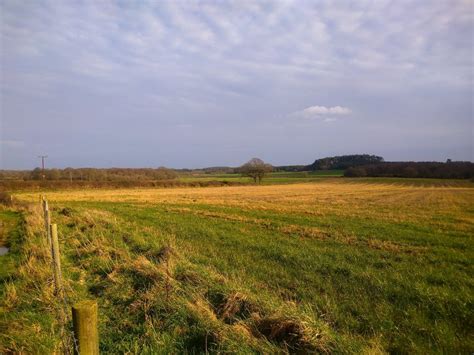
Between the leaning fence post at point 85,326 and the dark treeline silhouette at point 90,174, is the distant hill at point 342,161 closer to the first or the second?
the dark treeline silhouette at point 90,174

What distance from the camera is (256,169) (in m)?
104

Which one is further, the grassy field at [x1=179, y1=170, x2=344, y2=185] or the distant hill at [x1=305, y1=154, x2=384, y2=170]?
the distant hill at [x1=305, y1=154, x2=384, y2=170]

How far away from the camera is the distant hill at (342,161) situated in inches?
6491

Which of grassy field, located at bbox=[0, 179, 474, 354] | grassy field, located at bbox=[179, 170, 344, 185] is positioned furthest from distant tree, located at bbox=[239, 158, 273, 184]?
grassy field, located at bbox=[0, 179, 474, 354]

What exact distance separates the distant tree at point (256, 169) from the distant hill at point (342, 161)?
67369mm

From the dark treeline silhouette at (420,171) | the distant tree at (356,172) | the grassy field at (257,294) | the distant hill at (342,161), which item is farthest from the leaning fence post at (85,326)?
the distant hill at (342,161)

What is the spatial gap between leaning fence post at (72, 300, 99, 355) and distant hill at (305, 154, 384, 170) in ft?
538

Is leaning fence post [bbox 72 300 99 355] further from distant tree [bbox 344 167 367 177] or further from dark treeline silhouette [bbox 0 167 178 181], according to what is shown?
distant tree [bbox 344 167 367 177]

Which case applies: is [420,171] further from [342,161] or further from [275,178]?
[342,161]

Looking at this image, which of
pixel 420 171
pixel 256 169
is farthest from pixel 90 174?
pixel 420 171

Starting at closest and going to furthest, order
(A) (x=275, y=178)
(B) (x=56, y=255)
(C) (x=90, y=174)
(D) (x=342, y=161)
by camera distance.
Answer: (B) (x=56, y=255) → (C) (x=90, y=174) → (A) (x=275, y=178) → (D) (x=342, y=161)

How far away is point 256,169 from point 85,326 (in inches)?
3954

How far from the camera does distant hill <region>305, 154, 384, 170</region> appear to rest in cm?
16488

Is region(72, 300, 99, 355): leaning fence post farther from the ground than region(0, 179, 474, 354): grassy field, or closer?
farther from the ground
